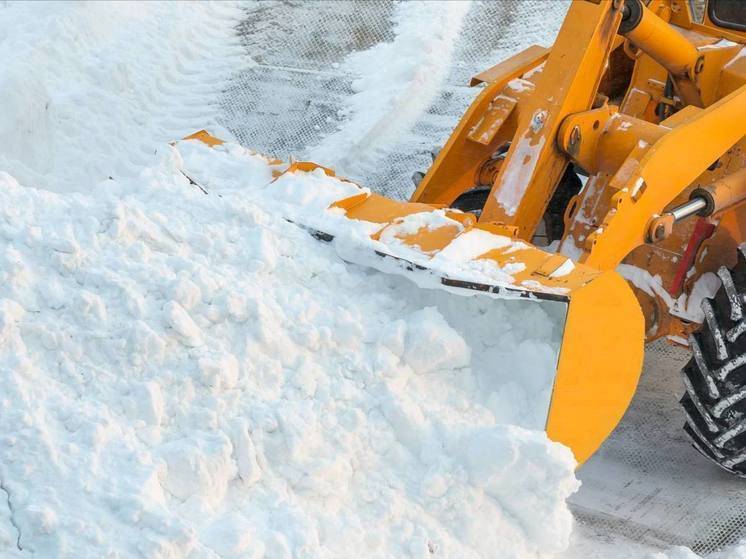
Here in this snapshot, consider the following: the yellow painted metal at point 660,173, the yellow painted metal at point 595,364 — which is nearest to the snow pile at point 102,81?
the yellow painted metal at point 660,173

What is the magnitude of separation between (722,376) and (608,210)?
83 cm

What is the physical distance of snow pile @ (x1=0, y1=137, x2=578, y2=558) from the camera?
135 inches

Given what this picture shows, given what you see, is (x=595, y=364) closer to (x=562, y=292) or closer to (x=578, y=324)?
(x=578, y=324)

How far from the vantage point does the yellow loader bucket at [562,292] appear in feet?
13.1

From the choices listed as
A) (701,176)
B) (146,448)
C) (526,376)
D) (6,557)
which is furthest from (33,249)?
(701,176)

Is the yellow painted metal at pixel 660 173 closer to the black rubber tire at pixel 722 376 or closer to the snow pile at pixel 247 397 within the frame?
the black rubber tire at pixel 722 376

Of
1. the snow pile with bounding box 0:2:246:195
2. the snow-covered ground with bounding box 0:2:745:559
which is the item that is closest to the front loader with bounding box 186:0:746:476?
the snow-covered ground with bounding box 0:2:745:559

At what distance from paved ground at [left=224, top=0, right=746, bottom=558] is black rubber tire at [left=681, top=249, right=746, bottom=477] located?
1.03 ft

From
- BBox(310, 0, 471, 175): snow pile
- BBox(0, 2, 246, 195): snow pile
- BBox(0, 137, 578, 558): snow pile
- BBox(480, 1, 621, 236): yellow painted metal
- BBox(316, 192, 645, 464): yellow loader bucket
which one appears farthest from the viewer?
BBox(310, 0, 471, 175): snow pile

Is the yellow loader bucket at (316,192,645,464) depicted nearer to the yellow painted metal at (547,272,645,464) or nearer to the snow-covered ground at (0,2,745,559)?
the yellow painted metal at (547,272,645,464)

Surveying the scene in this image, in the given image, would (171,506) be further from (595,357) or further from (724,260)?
(724,260)

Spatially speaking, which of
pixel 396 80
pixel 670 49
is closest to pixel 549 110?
pixel 670 49

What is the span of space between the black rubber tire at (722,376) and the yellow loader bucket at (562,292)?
574mm

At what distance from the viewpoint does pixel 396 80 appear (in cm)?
812
